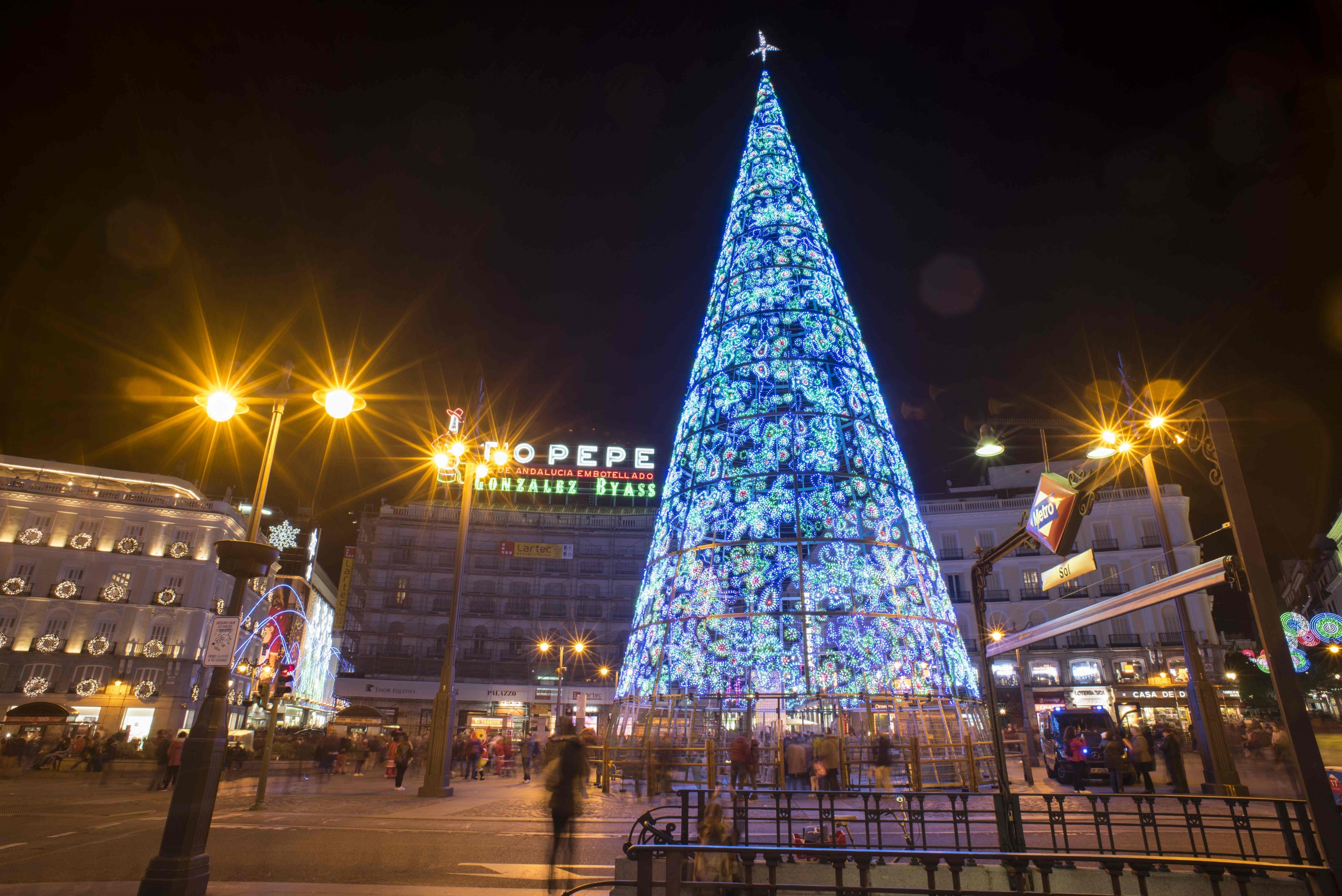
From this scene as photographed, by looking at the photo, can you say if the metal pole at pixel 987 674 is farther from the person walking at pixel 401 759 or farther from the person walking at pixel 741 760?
the person walking at pixel 401 759

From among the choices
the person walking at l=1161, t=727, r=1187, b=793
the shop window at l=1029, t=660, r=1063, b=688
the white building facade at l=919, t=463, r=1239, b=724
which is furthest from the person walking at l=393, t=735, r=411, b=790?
the shop window at l=1029, t=660, r=1063, b=688

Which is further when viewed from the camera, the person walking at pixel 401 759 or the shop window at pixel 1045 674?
the shop window at pixel 1045 674

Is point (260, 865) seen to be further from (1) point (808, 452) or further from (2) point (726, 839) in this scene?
(1) point (808, 452)

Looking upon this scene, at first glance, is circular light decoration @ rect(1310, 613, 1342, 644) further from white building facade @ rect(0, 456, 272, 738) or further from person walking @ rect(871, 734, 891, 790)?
white building facade @ rect(0, 456, 272, 738)

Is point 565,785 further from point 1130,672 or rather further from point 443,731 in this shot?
point 1130,672

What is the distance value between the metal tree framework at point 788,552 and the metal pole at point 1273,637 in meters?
7.05

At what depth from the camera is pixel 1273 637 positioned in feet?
18.2

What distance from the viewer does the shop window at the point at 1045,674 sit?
131 feet

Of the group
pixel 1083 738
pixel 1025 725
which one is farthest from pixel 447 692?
pixel 1025 725

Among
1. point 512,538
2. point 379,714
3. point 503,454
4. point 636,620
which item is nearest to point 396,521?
point 512,538

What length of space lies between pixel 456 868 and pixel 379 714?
26.4 metres

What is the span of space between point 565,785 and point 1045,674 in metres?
39.7

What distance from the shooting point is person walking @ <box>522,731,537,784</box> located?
2358 centimetres

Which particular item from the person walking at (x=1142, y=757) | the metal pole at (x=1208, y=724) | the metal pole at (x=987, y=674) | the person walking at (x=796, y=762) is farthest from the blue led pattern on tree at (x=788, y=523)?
the person walking at (x=1142, y=757)
